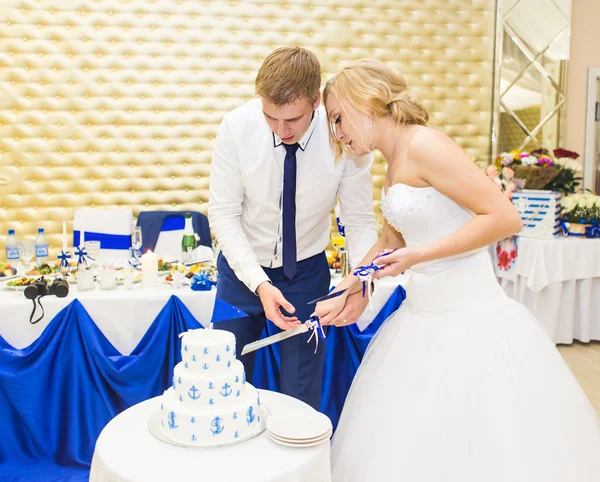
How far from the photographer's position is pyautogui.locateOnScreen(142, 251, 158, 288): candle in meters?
2.85

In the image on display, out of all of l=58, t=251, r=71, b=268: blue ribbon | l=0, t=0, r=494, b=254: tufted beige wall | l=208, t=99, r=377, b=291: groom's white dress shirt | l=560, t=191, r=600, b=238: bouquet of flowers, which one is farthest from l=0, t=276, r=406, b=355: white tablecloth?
l=560, t=191, r=600, b=238: bouquet of flowers

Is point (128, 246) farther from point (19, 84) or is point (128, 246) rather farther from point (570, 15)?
point (570, 15)

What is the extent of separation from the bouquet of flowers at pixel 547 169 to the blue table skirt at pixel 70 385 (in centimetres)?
Result: 304

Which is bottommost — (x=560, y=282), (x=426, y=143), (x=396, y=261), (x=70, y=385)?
(x=70, y=385)

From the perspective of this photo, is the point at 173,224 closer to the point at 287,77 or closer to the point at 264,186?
the point at 264,186

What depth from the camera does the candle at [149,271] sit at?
2846 millimetres

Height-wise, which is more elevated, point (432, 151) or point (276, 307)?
point (432, 151)

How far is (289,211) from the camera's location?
203cm

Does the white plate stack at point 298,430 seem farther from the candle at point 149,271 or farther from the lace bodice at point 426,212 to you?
the candle at point 149,271

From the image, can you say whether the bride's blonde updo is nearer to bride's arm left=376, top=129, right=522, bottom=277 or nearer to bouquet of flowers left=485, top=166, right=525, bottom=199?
bride's arm left=376, top=129, right=522, bottom=277

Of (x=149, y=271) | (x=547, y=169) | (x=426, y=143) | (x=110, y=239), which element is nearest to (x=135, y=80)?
(x=110, y=239)

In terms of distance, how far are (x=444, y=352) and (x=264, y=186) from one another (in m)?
0.83

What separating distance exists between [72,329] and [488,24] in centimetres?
434

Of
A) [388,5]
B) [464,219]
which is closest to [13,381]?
[464,219]
